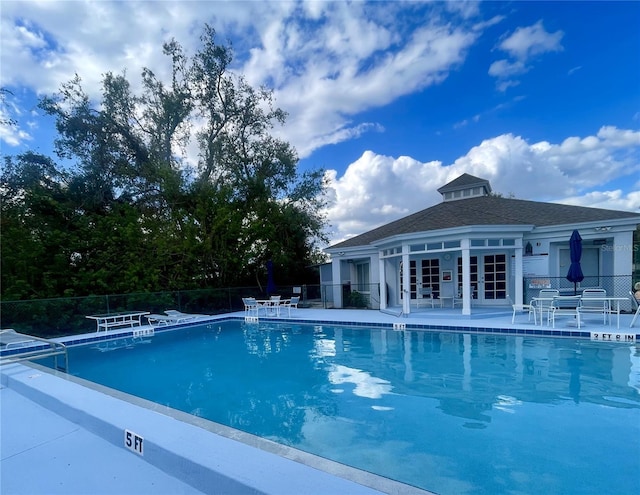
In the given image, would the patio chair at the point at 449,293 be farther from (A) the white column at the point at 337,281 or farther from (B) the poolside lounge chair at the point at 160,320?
(B) the poolside lounge chair at the point at 160,320

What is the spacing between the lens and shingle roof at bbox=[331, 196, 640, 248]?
1188 cm

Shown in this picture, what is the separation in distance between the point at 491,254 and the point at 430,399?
9861 millimetres

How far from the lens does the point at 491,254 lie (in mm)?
13047

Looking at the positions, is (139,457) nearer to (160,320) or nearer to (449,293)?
(160,320)

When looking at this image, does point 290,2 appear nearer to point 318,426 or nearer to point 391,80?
point 391,80

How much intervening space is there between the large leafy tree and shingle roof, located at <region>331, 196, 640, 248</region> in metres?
5.63

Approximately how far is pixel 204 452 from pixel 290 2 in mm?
13197

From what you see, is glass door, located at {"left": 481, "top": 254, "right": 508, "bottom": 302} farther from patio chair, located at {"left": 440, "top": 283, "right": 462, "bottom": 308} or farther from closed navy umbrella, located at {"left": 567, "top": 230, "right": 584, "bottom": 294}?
closed navy umbrella, located at {"left": 567, "top": 230, "right": 584, "bottom": 294}

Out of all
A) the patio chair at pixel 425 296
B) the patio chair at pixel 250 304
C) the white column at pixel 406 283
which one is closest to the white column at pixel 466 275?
the white column at pixel 406 283

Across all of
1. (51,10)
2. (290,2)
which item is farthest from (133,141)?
(290,2)

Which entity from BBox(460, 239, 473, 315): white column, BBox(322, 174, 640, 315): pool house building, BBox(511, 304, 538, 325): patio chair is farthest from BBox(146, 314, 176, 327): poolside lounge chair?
BBox(511, 304, 538, 325): patio chair

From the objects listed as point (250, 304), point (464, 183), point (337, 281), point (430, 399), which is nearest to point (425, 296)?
point (337, 281)

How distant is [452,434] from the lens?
393 centimetres

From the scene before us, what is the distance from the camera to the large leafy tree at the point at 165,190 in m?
13.4
